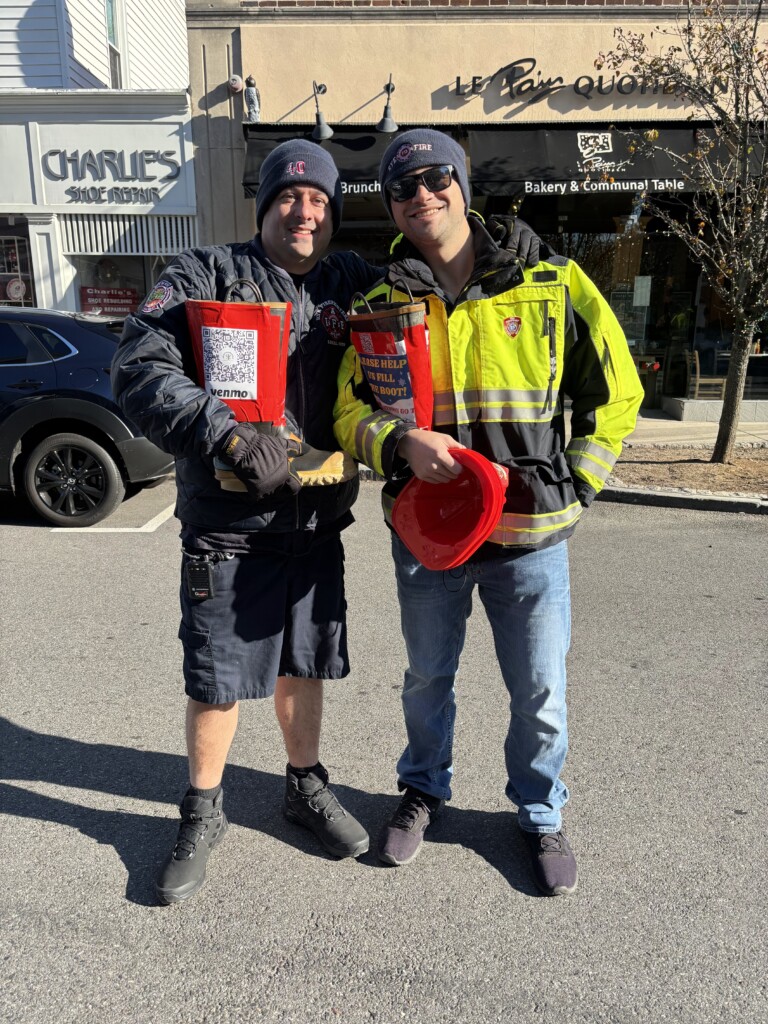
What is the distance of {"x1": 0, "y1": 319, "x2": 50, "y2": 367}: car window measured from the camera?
645 centimetres

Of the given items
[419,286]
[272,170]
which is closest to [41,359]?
[272,170]

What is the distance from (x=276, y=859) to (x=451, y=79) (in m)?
10.8

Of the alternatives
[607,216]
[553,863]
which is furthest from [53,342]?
[607,216]

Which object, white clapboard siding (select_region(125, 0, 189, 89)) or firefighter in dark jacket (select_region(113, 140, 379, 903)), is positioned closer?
firefighter in dark jacket (select_region(113, 140, 379, 903))

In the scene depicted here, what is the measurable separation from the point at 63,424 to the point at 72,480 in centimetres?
46

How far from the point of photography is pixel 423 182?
226 cm

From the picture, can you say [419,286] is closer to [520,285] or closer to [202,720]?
[520,285]

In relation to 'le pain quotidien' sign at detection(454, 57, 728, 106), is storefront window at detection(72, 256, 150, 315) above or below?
below

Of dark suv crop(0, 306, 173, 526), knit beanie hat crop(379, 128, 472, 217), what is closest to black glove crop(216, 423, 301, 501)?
knit beanie hat crop(379, 128, 472, 217)

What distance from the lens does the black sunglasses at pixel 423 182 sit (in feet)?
7.39

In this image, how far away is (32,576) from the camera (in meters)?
5.26

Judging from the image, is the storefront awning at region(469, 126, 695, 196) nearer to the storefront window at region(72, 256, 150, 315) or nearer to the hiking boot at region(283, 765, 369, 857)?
the storefront window at region(72, 256, 150, 315)

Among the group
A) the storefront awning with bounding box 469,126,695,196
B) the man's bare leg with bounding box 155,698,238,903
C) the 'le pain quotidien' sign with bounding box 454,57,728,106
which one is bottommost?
the man's bare leg with bounding box 155,698,238,903

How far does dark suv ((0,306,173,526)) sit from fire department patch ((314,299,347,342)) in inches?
171
